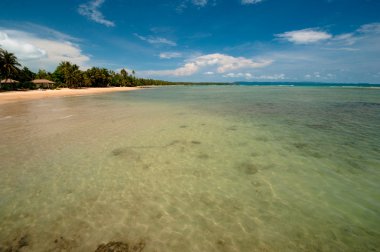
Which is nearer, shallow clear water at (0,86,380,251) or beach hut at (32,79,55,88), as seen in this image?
shallow clear water at (0,86,380,251)

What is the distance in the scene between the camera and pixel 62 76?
81.7m

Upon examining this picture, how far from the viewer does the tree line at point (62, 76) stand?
5628cm

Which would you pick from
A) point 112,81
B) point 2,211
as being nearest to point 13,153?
point 2,211

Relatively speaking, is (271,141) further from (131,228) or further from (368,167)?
(131,228)

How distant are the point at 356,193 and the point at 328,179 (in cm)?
86

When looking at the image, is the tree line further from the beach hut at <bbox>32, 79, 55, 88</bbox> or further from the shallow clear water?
the shallow clear water

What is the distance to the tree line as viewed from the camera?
56.3 metres

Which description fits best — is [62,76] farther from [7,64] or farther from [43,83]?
[7,64]

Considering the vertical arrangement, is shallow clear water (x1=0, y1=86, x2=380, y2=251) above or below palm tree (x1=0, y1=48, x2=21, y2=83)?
below

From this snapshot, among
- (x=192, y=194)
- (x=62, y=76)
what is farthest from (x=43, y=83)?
(x=192, y=194)

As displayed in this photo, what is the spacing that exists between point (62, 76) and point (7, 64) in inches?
1041

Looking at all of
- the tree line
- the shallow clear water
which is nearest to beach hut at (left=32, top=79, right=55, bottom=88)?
the tree line

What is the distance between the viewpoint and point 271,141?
10.5 m

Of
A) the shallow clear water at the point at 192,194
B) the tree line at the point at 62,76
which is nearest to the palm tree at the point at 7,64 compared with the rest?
the tree line at the point at 62,76
